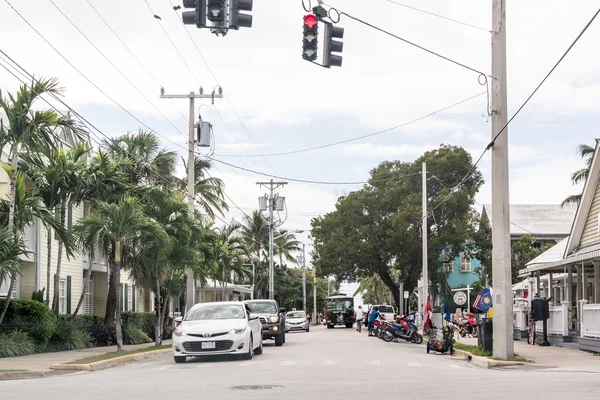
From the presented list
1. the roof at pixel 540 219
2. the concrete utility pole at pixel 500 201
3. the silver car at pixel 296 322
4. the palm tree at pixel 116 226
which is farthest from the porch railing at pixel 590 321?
the roof at pixel 540 219

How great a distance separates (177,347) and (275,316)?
978cm

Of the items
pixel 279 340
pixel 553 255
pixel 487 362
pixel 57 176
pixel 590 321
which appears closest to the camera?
pixel 487 362

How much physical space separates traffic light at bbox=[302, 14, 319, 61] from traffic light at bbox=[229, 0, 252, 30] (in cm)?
224

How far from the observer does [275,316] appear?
101 feet

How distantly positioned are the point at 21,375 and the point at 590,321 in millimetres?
16256

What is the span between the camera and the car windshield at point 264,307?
31.5 meters

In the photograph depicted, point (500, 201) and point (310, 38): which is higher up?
point (310, 38)

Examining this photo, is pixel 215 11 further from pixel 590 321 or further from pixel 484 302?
pixel 590 321

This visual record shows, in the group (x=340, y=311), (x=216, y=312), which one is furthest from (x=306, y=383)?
(x=340, y=311)

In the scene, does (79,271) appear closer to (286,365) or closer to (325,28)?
(286,365)

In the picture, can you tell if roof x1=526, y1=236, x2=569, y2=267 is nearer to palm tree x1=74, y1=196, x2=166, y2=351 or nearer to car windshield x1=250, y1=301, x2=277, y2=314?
car windshield x1=250, y1=301, x2=277, y2=314

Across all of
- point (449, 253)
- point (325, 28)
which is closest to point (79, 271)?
point (325, 28)

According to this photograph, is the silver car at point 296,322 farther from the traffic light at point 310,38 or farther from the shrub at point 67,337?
the traffic light at point 310,38

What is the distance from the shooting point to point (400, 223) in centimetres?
5606
